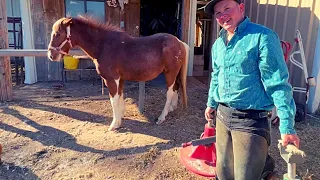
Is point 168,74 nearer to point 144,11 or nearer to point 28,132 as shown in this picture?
point 28,132

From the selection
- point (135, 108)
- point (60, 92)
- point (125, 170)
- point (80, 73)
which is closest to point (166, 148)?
point (125, 170)

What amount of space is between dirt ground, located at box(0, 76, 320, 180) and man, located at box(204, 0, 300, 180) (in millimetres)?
1242

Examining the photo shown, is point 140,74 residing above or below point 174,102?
above

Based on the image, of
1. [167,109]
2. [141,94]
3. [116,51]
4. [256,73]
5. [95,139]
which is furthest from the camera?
[141,94]

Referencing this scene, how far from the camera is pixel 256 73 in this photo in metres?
1.65

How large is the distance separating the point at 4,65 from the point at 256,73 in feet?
15.7

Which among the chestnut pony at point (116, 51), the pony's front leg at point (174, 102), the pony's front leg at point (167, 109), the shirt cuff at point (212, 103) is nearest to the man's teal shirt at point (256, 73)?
the shirt cuff at point (212, 103)

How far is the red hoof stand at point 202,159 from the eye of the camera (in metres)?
2.78

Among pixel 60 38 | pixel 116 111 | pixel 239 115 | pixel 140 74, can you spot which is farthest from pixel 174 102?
pixel 239 115

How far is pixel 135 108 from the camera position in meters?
5.02

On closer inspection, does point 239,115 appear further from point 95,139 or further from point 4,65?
point 4,65

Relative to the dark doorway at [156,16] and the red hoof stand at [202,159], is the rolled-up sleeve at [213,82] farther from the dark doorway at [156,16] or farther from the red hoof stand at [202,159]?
the dark doorway at [156,16]

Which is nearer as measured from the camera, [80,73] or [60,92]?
[60,92]

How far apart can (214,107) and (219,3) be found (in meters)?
0.83
